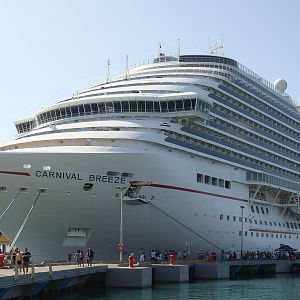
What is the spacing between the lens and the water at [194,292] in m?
24.8

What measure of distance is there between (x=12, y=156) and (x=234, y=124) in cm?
1897

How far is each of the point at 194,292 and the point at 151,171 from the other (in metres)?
6.92

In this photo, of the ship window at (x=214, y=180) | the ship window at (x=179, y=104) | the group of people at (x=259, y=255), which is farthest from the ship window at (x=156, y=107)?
the group of people at (x=259, y=255)

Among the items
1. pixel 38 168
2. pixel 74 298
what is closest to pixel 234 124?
pixel 38 168

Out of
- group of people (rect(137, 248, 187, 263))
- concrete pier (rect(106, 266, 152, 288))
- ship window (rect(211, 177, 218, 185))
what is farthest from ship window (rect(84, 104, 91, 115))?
concrete pier (rect(106, 266, 152, 288))

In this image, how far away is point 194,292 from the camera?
1072 inches

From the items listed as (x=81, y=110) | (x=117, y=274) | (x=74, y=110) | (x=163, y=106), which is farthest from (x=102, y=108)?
(x=117, y=274)

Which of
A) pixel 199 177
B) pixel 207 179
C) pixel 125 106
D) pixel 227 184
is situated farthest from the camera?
pixel 227 184

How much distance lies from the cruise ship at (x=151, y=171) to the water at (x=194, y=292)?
3.84 meters

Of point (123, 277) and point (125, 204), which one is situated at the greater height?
point (125, 204)

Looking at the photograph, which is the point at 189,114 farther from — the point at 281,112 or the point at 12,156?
the point at 281,112

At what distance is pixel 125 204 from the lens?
30.4m

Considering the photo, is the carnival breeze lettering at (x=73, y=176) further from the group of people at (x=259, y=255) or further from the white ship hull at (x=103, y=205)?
the group of people at (x=259, y=255)

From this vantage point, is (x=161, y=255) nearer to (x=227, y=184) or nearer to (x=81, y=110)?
(x=227, y=184)
